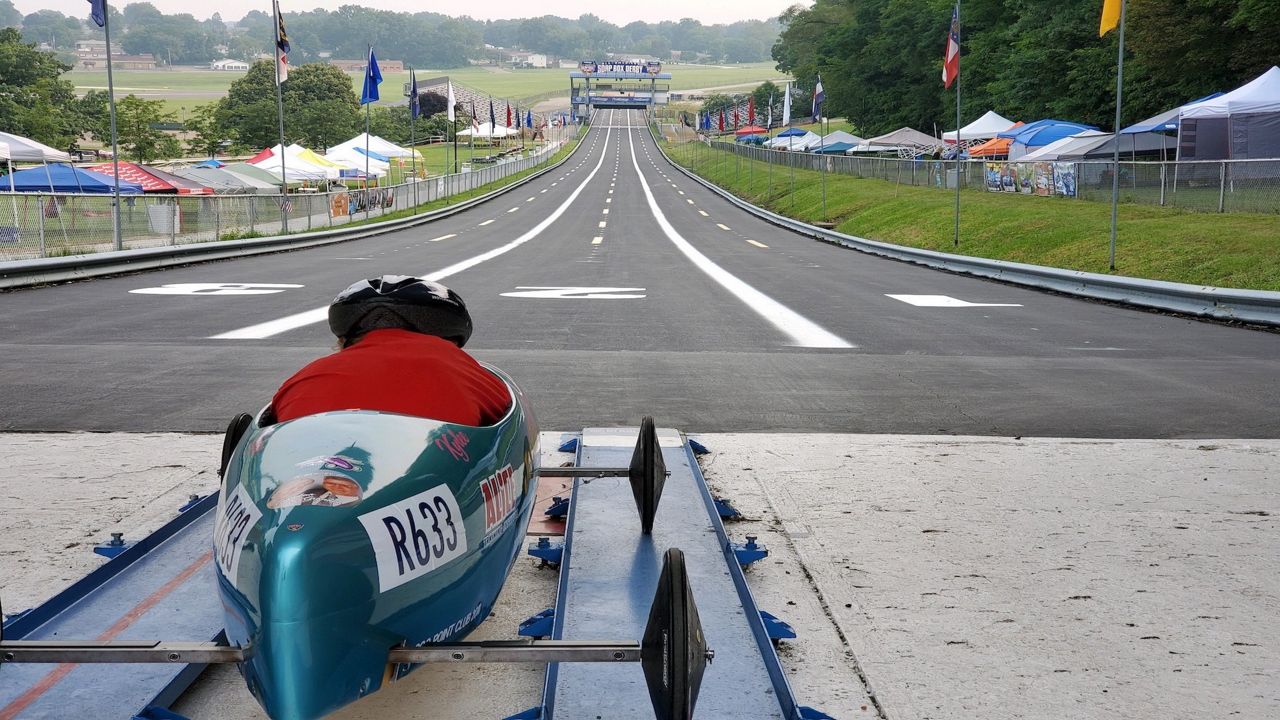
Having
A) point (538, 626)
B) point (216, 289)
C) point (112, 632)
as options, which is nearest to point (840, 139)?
point (216, 289)

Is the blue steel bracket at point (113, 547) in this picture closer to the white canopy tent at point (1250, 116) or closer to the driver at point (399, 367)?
the driver at point (399, 367)

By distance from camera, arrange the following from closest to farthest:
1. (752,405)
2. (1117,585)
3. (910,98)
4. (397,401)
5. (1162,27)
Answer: (397,401), (1117,585), (752,405), (1162,27), (910,98)

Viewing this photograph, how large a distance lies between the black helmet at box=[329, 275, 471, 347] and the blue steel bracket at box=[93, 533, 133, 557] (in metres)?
1.66

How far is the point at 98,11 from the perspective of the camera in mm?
22078

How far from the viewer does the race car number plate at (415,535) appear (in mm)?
2848

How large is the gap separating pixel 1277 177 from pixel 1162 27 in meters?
27.7

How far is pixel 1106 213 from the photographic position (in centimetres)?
2897

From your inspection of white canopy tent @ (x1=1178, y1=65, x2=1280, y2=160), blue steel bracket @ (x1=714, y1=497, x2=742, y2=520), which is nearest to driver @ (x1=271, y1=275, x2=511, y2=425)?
blue steel bracket @ (x1=714, y1=497, x2=742, y2=520)

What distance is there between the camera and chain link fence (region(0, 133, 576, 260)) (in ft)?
68.2

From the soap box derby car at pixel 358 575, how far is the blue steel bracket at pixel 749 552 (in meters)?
1.78

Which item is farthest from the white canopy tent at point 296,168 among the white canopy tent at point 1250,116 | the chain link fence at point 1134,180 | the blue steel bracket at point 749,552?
the blue steel bracket at point 749,552

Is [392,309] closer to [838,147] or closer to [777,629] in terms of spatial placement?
[777,629]

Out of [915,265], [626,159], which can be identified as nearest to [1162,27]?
[915,265]

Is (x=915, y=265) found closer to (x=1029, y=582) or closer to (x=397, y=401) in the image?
(x=1029, y=582)
